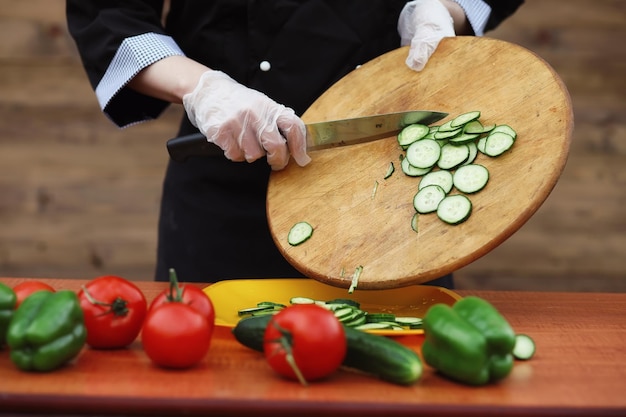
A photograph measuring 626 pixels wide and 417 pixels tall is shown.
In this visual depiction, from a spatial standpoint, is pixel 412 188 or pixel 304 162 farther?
pixel 304 162

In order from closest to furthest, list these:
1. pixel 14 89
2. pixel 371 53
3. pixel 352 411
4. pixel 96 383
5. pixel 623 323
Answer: pixel 352 411 → pixel 96 383 → pixel 623 323 → pixel 371 53 → pixel 14 89

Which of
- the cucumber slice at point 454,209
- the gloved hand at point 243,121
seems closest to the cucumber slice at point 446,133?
the cucumber slice at point 454,209

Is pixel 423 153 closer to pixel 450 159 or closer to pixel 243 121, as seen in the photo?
pixel 450 159

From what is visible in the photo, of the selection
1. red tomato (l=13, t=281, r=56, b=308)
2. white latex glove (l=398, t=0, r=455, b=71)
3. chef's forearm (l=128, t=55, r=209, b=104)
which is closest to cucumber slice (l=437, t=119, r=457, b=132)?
white latex glove (l=398, t=0, r=455, b=71)

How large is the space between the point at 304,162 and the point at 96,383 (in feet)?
3.50

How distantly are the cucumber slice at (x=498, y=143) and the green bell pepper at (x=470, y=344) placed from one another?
623 millimetres

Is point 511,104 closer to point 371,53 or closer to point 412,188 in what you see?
point 412,188

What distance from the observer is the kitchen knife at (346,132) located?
244 centimetres

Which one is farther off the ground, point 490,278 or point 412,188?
point 412,188

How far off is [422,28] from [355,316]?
1.06 meters

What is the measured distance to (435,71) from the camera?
2549 mm

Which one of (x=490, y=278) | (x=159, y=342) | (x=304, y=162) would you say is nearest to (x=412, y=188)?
(x=304, y=162)

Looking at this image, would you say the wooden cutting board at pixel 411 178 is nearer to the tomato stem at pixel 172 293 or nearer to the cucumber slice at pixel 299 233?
the cucumber slice at pixel 299 233

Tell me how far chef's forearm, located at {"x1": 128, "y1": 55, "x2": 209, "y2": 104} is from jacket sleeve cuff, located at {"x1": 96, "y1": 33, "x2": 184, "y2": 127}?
0.09ft
